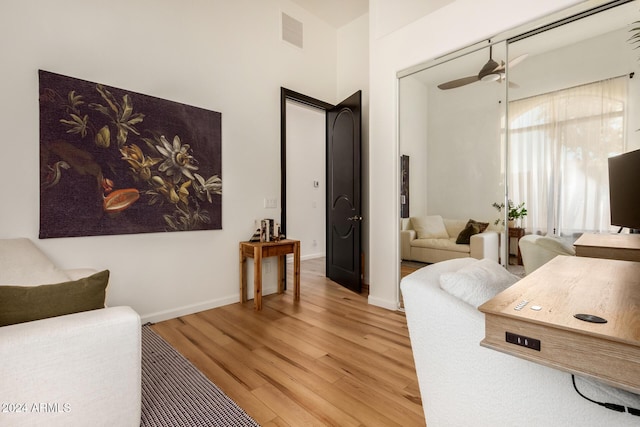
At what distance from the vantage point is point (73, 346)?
119 cm

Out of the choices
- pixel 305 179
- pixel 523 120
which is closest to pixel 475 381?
pixel 523 120

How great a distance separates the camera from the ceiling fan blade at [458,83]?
2723mm

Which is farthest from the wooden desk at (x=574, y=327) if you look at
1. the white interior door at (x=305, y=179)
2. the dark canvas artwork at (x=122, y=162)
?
the white interior door at (x=305, y=179)

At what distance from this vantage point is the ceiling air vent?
3791 millimetres

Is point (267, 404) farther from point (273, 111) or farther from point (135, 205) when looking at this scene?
point (273, 111)

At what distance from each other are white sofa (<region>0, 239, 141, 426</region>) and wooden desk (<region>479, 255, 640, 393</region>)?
1367mm

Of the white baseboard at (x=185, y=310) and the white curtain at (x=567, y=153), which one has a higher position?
the white curtain at (x=567, y=153)

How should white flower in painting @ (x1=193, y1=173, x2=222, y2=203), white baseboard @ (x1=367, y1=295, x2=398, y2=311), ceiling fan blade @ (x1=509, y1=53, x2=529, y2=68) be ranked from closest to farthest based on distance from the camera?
1. ceiling fan blade @ (x1=509, y1=53, x2=529, y2=68)
2. white flower in painting @ (x1=193, y1=173, x2=222, y2=203)
3. white baseboard @ (x1=367, y1=295, x2=398, y2=311)

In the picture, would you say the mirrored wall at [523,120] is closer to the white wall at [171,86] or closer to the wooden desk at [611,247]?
the wooden desk at [611,247]

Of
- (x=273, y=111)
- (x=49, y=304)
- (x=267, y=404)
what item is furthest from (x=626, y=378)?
(x=273, y=111)

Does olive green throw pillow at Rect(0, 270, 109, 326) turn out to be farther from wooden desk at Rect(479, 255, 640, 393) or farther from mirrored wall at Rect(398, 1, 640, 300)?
mirrored wall at Rect(398, 1, 640, 300)

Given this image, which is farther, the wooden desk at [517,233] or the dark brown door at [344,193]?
the dark brown door at [344,193]

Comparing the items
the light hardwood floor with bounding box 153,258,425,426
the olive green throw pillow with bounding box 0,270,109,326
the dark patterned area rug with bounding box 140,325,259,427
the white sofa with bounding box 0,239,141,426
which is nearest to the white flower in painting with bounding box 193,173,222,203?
the light hardwood floor with bounding box 153,258,425,426

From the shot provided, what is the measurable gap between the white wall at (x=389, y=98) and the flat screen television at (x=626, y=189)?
1.49 metres
